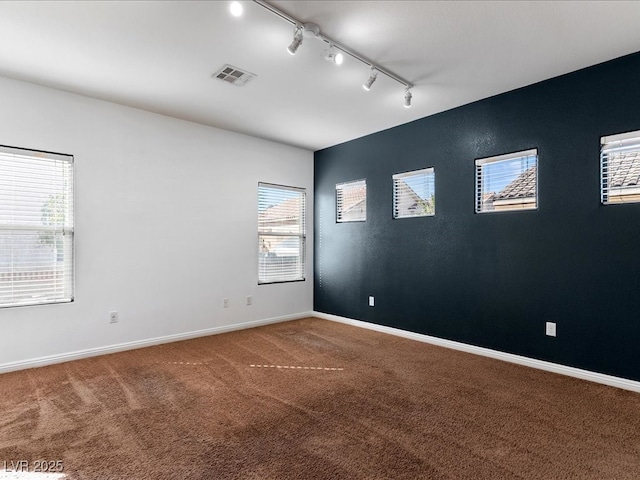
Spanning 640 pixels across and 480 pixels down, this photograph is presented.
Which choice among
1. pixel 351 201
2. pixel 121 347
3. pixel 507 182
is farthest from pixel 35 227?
pixel 507 182

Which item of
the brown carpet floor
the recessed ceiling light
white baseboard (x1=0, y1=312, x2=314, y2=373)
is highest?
the recessed ceiling light

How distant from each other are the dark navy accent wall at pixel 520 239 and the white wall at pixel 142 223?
66.9 inches

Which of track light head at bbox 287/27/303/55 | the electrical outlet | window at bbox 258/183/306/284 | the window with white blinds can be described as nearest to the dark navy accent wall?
the electrical outlet

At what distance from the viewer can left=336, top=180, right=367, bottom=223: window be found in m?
5.05

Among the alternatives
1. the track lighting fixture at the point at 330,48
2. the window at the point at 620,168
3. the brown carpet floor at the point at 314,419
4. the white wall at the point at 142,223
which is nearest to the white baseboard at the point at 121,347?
the white wall at the point at 142,223

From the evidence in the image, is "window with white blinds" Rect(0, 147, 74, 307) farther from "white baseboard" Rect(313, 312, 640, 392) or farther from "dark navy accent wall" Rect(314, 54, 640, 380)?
"white baseboard" Rect(313, 312, 640, 392)

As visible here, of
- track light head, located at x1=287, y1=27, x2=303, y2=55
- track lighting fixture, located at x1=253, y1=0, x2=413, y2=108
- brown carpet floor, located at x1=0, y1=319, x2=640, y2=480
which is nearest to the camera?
brown carpet floor, located at x1=0, y1=319, x2=640, y2=480

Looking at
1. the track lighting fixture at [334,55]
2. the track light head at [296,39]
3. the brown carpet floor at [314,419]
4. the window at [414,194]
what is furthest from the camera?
the window at [414,194]

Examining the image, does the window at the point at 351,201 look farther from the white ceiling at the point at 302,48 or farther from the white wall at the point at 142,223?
the white ceiling at the point at 302,48

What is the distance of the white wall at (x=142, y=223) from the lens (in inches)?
131

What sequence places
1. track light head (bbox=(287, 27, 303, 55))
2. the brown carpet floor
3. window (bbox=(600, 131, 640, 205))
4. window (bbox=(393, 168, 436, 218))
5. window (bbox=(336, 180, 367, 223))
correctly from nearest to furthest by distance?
the brown carpet floor, track light head (bbox=(287, 27, 303, 55)), window (bbox=(600, 131, 640, 205)), window (bbox=(393, 168, 436, 218)), window (bbox=(336, 180, 367, 223))

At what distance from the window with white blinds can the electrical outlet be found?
4702 millimetres

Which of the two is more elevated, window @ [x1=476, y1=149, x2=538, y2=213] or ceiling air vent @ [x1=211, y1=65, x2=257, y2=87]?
ceiling air vent @ [x1=211, y1=65, x2=257, y2=87]

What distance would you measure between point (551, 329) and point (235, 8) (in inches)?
146
